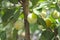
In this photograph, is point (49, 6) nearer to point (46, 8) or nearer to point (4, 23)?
point (46, 8)

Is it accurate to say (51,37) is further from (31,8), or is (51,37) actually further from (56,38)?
(31,8)

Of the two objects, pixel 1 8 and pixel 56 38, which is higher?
pixel 1 8

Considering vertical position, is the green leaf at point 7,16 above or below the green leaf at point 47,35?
above

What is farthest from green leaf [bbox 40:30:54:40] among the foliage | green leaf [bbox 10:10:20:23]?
green leaf [bbox 10:10:20:23]

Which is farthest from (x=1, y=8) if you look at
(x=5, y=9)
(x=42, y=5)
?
(x=42, y=5)

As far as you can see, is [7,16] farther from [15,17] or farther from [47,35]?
[47,35]

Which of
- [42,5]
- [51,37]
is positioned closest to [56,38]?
[51,37]

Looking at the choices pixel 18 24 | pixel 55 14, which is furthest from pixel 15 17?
pixel 55 14

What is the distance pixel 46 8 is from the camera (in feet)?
1.73

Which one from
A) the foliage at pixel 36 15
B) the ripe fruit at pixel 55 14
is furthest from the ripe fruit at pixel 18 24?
the ripe fruit at pixel 55 14

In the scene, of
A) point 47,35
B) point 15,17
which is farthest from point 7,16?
point 47,35

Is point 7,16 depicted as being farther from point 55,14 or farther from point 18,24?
point 55,14

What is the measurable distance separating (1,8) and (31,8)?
101mm

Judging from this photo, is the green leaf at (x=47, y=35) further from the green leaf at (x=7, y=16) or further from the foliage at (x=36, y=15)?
the green leaf at (x=7, y=16)
